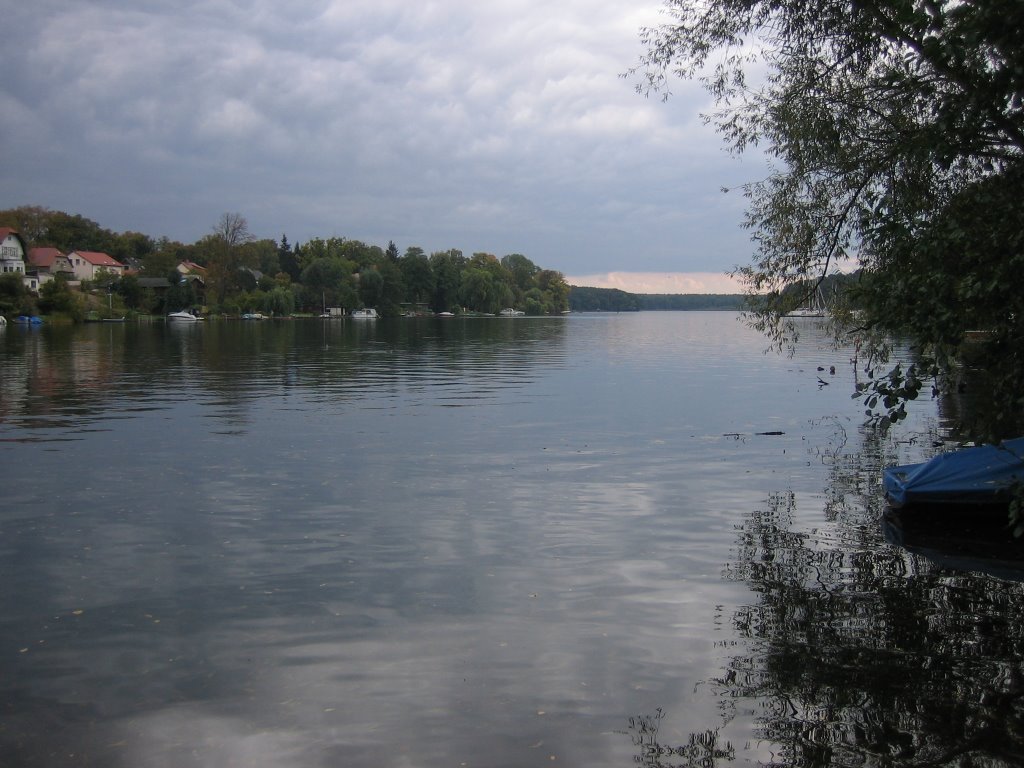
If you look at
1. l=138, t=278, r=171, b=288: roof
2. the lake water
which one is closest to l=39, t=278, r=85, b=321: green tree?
l=138, t=278, r=171, b=288: roof

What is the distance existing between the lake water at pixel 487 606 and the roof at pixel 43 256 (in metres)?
147

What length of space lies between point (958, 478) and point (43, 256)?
169 m

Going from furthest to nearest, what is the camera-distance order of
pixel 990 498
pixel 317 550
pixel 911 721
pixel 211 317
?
1. pixel 211 317
2. pixel 990 498
3. pixel 317 550
4. pixel 911 721

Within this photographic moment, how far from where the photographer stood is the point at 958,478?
49.8 ft

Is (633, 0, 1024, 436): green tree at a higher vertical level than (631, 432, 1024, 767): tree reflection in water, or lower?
higher

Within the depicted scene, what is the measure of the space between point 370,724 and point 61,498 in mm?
11707

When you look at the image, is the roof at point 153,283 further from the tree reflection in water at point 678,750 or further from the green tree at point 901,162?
the tree reflection in water at point 678,750

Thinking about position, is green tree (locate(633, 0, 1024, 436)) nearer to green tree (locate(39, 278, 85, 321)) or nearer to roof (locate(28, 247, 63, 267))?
green tree (locate(39, 278, 85, 321))

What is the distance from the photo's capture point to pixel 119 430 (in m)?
26.1

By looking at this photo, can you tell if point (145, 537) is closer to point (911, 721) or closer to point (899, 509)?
point (911, 721)

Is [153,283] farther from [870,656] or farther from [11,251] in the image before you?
[870,656]

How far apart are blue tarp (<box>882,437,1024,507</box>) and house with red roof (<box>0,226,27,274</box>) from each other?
498 ft

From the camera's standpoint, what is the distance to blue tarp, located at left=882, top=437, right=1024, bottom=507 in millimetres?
14859

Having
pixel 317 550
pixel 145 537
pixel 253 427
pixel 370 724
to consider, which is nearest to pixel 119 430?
pixel 253 427
